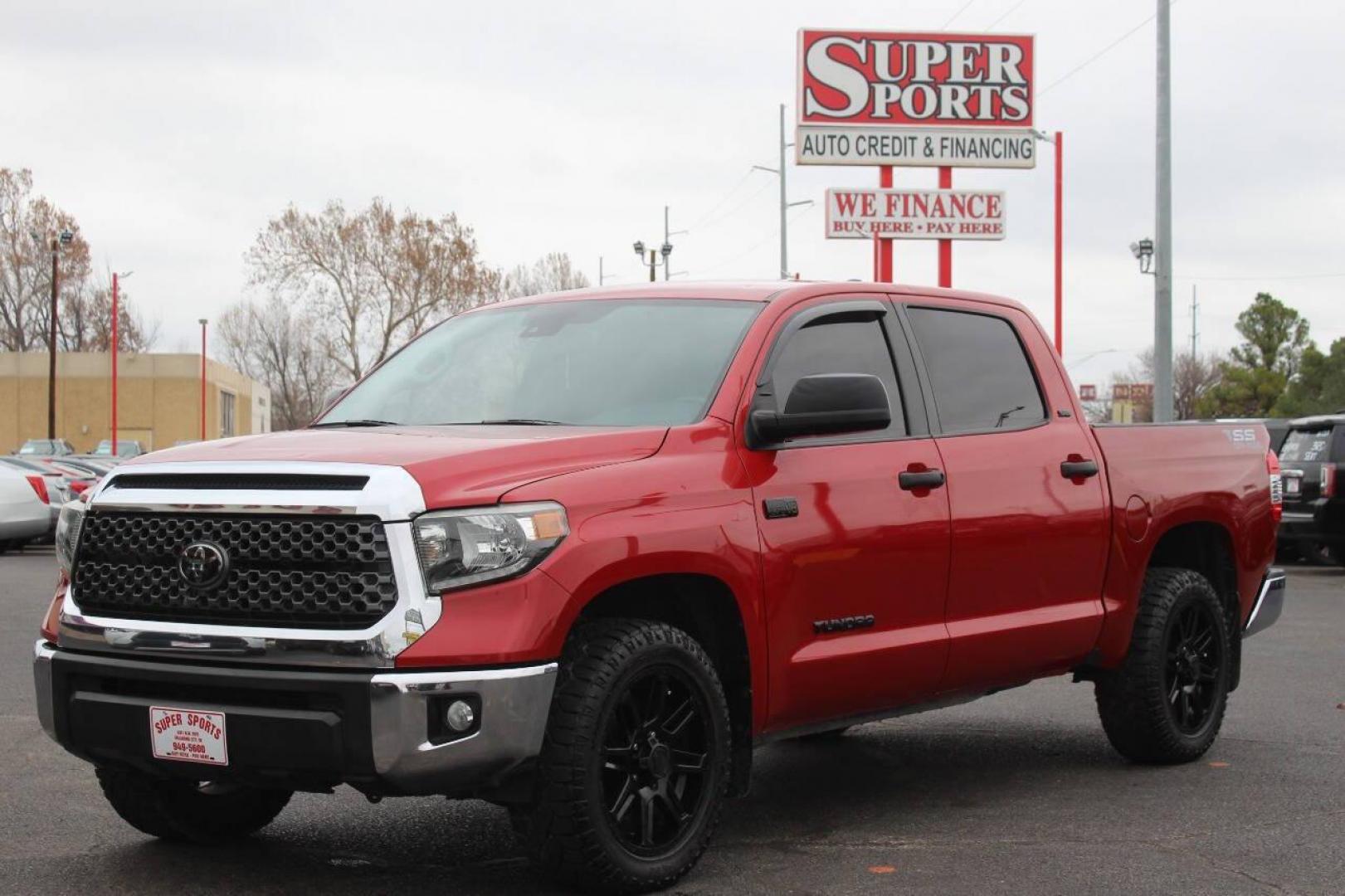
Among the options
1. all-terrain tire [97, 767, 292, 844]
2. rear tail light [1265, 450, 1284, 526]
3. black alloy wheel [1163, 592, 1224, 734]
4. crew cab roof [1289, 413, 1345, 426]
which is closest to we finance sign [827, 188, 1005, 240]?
crew cab roof [1289, 413, 1345, 426]

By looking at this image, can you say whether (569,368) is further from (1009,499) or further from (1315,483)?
(1315,483)

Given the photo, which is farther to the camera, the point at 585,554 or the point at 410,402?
the point at 410,402

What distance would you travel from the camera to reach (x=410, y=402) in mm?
6348

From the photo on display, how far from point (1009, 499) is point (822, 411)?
136cm

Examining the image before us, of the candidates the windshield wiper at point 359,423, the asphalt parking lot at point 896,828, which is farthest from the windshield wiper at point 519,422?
the asphalt parking lot at point 896,828

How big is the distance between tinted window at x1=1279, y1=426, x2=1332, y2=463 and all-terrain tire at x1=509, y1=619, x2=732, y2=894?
1594 cm

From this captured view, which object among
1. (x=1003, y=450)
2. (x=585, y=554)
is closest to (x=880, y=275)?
(x=1003, y=450)

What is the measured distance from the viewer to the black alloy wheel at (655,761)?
518 cm

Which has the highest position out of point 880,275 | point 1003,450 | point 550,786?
point 880,275

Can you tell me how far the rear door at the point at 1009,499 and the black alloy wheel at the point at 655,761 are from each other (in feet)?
4.60

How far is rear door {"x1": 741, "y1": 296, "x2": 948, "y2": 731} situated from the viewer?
18.8 ft

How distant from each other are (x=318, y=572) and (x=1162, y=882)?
9.11ft

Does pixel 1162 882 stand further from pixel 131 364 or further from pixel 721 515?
pixel 131 364

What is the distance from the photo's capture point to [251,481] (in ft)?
16.3
